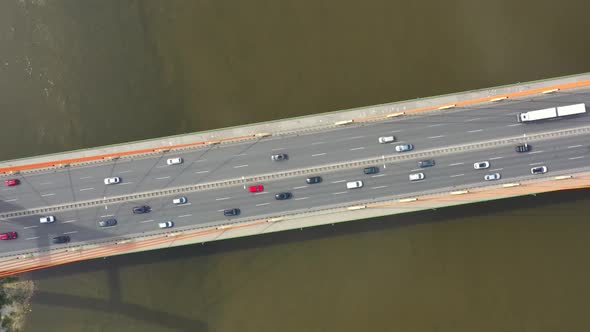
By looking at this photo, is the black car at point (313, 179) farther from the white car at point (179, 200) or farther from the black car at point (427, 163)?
the white car at point (179, 200)

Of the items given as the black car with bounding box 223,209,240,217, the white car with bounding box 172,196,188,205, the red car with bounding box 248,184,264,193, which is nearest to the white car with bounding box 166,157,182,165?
the white car with bounding box 172,196,188,205

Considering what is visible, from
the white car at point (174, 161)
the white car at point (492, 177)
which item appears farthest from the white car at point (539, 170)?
the white car at point (174, 161)

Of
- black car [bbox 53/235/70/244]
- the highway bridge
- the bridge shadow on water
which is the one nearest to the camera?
the highway bridge

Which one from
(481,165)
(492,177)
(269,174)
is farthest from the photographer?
(269,174)

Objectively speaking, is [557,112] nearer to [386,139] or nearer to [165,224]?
[386,139]

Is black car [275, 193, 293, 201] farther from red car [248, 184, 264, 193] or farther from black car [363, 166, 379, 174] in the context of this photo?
black car [363, 166, 379, 174]

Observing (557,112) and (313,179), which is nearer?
(557,112)

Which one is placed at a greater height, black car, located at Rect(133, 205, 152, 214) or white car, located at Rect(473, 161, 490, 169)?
black car, located at Rect(133, 205, 152, 214)

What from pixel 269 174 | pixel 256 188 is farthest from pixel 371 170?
pixel 256 188
